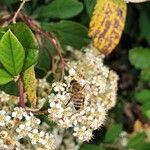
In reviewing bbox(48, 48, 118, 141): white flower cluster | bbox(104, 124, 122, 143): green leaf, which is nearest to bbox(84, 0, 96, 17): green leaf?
bbox(48, 48, 118, 141): white flower cluster

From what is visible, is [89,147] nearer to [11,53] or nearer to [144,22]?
[144,22]

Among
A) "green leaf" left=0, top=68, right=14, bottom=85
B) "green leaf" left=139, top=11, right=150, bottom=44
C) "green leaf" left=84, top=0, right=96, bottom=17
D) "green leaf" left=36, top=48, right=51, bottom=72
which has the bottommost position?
"green leaf" left=139, top=11, right=150, bottom=44

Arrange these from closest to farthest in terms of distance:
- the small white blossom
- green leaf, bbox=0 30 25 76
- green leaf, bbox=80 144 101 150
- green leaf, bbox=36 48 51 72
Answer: green leaf, bbox=0 30 25 76 → the small white blossom → green leaf, bbox=36 48 51 72 → green leaf, bbox=80 144 101 150

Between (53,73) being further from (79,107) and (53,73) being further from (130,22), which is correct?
(130,22)

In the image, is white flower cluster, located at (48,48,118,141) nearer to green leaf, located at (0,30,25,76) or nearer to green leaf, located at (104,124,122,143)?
green leaf, located at (0,30,25,76)

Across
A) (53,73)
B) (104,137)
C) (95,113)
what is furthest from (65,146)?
(95,113)

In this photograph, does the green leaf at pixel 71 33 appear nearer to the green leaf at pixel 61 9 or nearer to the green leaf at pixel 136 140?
the green leaf at pixel 61 9

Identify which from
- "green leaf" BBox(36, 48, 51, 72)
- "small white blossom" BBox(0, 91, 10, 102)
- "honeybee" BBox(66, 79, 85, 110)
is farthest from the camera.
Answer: "green leaf" BBox(36, 48, 51, 72)
